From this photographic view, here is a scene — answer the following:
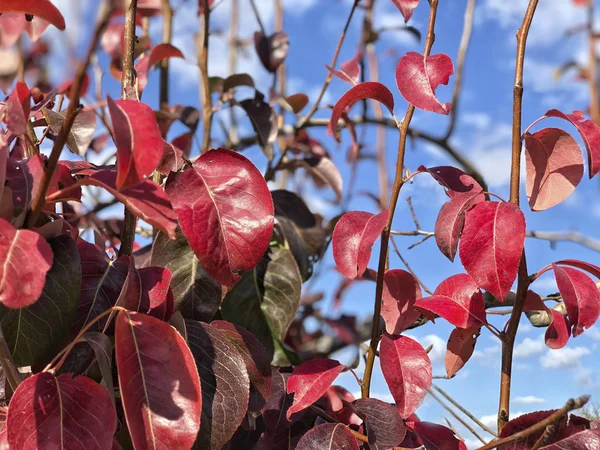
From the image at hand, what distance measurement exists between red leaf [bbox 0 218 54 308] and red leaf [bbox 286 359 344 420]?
321mm

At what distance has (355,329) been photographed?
1.57 m

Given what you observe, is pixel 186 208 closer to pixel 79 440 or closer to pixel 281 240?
pixel 79 440

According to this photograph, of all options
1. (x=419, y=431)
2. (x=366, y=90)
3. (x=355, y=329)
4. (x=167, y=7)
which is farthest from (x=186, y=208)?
(x=167, y=7)

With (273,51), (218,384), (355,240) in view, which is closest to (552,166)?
(355,240)

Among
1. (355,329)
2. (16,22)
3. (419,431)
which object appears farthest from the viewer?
(355,329)

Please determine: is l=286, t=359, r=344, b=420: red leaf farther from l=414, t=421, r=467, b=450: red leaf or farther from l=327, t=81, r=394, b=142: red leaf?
l=327, t=81, r=394, b=142: red leaf

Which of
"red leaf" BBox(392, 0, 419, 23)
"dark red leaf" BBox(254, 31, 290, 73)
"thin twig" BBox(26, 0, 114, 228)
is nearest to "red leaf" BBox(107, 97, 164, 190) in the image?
"thin twig" BBox(26, 0, 114, 228)

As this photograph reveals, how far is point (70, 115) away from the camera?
1.76ft

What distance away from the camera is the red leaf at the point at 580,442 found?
71cm

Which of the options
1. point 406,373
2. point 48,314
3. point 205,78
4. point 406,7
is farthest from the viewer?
point 205,78

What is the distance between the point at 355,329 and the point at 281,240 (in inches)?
15.0

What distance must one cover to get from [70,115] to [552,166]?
560 mm

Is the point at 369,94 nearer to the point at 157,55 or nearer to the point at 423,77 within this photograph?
the point at 423,77

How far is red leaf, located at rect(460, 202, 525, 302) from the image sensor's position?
684mm
